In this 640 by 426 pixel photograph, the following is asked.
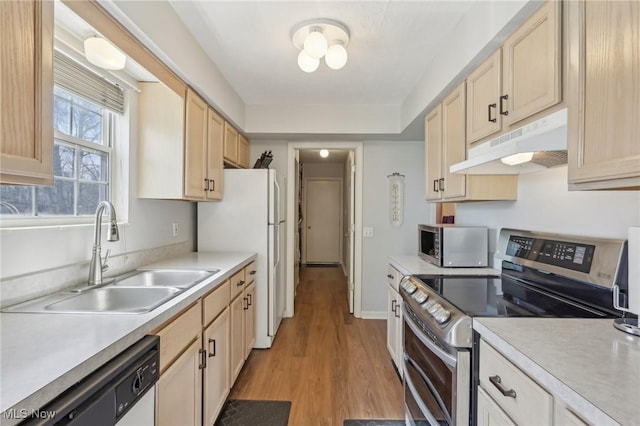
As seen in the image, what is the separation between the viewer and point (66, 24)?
1.40 metres

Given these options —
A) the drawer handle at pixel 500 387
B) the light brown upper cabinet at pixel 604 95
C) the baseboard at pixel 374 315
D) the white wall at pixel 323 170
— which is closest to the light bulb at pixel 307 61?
the light brown upper cabinet at pixel 604 95

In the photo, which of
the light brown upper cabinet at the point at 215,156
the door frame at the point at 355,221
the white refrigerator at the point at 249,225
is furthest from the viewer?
the door frame at the point at 355,221

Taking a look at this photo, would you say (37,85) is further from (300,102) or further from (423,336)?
(300,102)

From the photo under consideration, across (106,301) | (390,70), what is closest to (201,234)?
(106,301)

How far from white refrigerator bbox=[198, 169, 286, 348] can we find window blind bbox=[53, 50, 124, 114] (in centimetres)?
108

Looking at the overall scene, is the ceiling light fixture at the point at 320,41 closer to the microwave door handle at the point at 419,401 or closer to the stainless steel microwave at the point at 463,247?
the stainless steel microwave at the point at 463,247

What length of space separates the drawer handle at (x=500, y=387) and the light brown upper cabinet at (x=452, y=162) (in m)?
1.20

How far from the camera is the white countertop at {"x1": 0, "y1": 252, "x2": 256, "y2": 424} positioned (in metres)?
0.65

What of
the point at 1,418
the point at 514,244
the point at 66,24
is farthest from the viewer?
the point at 514,244

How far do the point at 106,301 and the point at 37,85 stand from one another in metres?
1.06

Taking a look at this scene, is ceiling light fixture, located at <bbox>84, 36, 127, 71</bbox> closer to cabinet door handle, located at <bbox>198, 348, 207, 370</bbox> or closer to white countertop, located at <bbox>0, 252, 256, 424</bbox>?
white countertop, located at <bbox>0, 252, 256, 424</bbox>

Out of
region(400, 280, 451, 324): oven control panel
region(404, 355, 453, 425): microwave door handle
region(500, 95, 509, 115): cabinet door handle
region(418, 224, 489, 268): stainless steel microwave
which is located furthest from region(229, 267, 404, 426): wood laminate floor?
region(500, 95, 509, 115): cabinet door handle

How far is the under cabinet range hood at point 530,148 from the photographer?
108 cm

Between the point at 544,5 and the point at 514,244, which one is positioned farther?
the point at 514,244
